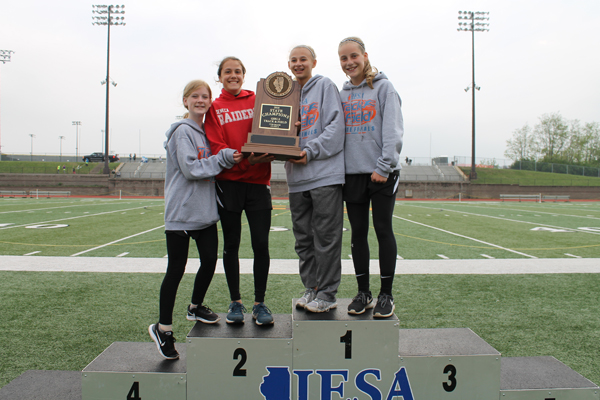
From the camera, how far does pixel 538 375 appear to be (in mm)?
2383

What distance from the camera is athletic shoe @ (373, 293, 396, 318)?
2.36 metres

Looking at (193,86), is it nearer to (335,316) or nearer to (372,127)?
(372,127)

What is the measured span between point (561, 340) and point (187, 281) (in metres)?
3.94

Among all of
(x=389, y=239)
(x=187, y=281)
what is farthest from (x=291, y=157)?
(x=187, y=281)

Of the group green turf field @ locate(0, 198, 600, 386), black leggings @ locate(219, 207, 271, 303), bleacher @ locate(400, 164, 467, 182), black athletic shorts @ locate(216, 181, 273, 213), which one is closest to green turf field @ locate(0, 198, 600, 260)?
green turf field @ locate(0, 198, 600, 386)

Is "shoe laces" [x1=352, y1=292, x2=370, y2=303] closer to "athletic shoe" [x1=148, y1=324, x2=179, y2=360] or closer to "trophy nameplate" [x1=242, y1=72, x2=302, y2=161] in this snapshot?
"trophy nameplate" [x1=242, y1=72, x2=302, y2=161]

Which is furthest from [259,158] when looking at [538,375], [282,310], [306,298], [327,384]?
[538,375]

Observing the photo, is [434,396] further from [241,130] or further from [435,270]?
[435,270]

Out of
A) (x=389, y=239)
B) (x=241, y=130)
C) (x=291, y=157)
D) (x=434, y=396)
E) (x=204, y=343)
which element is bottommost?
(x=434, y=396)

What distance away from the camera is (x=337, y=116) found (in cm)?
248

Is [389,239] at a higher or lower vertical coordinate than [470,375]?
higher

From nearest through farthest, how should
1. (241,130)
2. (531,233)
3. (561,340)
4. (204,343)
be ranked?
(204,343) → (241,130) → (561,340) → (531,233)

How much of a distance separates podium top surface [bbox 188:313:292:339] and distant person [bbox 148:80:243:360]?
0.14 metres

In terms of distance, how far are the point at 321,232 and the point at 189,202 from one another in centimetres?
88
